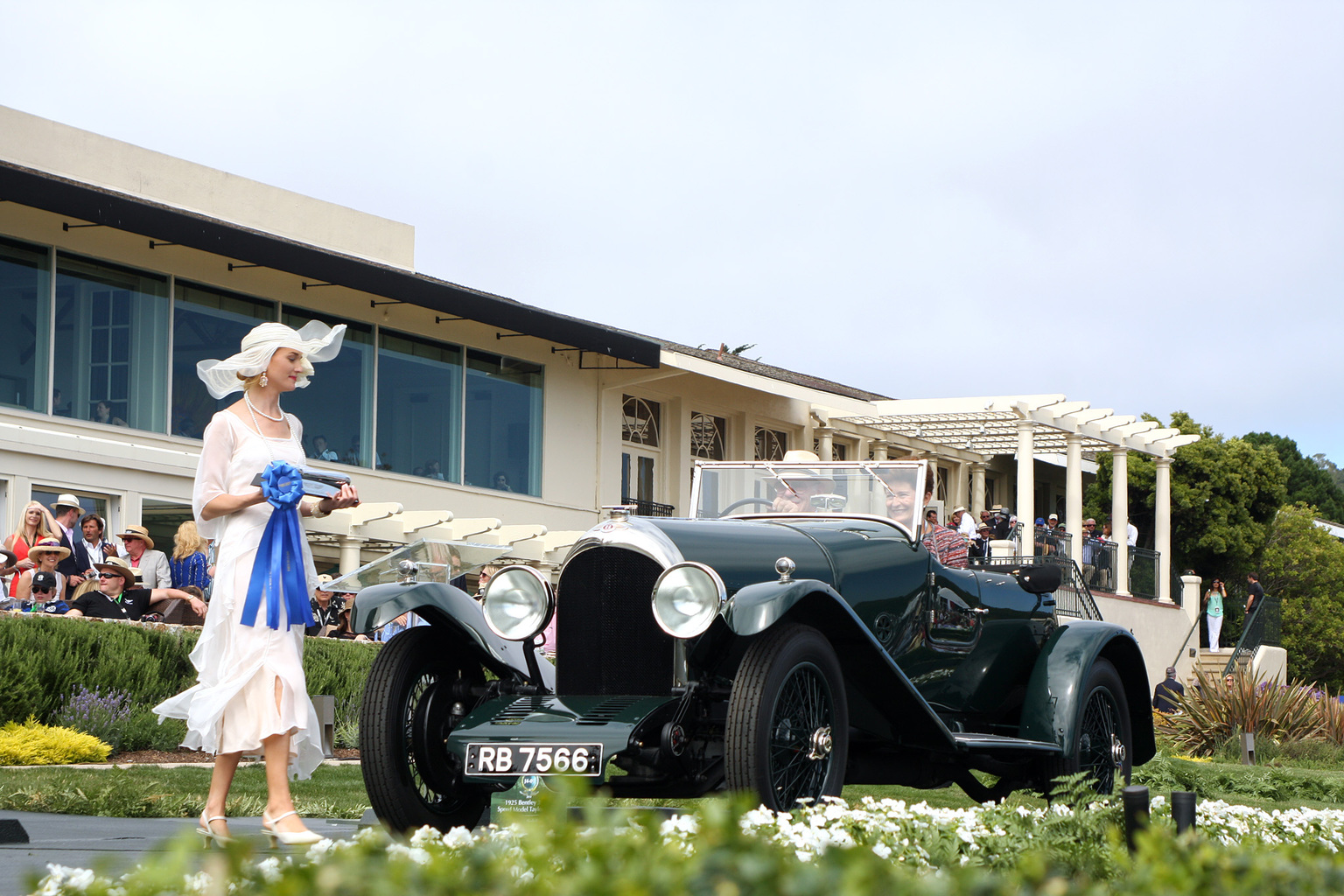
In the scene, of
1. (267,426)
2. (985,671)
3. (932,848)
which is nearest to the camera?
(932,848)

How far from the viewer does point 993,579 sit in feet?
26.9

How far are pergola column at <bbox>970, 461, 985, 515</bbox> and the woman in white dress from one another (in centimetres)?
2889

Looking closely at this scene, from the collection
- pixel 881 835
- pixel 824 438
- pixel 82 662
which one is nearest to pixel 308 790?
pixel 82 662

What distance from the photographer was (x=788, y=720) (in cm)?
551

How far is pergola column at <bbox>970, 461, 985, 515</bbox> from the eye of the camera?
33.8 m

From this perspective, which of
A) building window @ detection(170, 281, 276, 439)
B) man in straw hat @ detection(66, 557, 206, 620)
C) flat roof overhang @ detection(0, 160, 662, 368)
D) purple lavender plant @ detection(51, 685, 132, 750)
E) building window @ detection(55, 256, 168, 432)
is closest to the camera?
purple lavender plant @ detection(51, 685, 132, 750)

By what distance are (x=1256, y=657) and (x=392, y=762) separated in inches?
1086

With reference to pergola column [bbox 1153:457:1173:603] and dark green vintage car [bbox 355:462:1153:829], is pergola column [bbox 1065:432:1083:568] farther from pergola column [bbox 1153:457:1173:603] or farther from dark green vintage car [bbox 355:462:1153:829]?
dark green vintage car [bbox 355:462:1153:829]

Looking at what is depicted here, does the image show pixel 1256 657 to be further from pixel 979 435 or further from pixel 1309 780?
pixel 1309 780

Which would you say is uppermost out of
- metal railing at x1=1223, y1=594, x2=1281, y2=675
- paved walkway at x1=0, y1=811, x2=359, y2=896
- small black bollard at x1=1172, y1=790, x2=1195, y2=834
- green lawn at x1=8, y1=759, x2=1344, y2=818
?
small black bollard at x1=1172, y1=790, x2=1195, y2=834

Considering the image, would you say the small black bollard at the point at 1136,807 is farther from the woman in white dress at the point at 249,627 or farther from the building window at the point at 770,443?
the building window at the point at 770,443

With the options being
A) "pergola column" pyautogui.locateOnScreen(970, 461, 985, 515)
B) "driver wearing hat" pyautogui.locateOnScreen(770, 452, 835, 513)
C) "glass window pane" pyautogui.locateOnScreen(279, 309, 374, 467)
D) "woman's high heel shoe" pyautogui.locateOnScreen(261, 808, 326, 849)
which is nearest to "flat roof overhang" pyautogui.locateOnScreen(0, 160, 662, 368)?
"glass window pane" pyautogui.locateOnScreen(279, 309, 374, 467)

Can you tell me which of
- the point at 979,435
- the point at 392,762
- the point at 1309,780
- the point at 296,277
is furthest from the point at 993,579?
the point at 979,435

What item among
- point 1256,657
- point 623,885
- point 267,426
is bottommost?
point 1256,657
